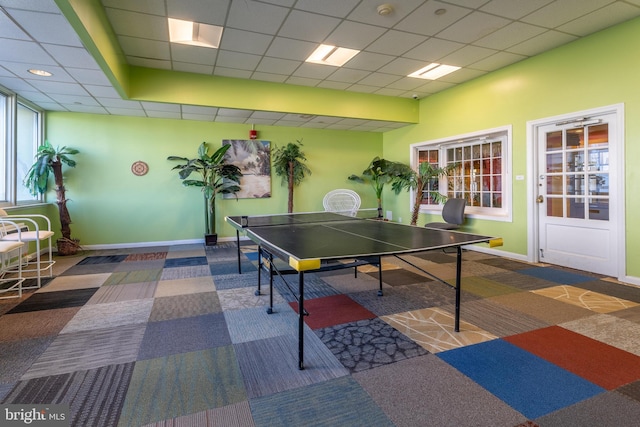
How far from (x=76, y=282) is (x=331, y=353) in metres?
3.51

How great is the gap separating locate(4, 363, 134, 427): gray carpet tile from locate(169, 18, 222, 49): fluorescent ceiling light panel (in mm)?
3538

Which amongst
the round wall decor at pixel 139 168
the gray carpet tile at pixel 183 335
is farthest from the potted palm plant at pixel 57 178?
the gray carpet tile at pixel 183 335

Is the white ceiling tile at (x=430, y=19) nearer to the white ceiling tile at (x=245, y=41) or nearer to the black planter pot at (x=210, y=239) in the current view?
the white ceiling tile at (x=245, y=41)

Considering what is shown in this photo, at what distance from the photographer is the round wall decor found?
20.6 feet

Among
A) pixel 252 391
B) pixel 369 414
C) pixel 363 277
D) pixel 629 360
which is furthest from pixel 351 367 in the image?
pixel 363 277

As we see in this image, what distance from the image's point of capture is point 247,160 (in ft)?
23.0

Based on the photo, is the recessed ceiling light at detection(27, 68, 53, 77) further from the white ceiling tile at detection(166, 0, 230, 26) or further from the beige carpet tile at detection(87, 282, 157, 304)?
the beige carpet tile at detection(87, 282, 157, 304)

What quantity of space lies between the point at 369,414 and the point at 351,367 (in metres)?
0.44

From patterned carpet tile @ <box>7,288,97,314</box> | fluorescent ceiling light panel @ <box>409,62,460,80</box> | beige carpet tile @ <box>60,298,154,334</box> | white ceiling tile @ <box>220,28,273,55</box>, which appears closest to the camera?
beige carpet tile @ <box>60,298,154,334</box>

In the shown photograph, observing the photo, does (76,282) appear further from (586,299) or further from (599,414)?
(586,299)

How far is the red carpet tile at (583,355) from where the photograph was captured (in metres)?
1.89

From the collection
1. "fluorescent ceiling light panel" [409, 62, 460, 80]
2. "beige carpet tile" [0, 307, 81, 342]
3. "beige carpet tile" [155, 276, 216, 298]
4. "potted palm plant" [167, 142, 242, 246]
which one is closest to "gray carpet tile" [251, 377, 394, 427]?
"beige carpet tile" [0, 307, 81, 342]

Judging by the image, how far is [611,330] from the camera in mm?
2490

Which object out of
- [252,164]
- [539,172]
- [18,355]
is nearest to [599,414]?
[18,355]
